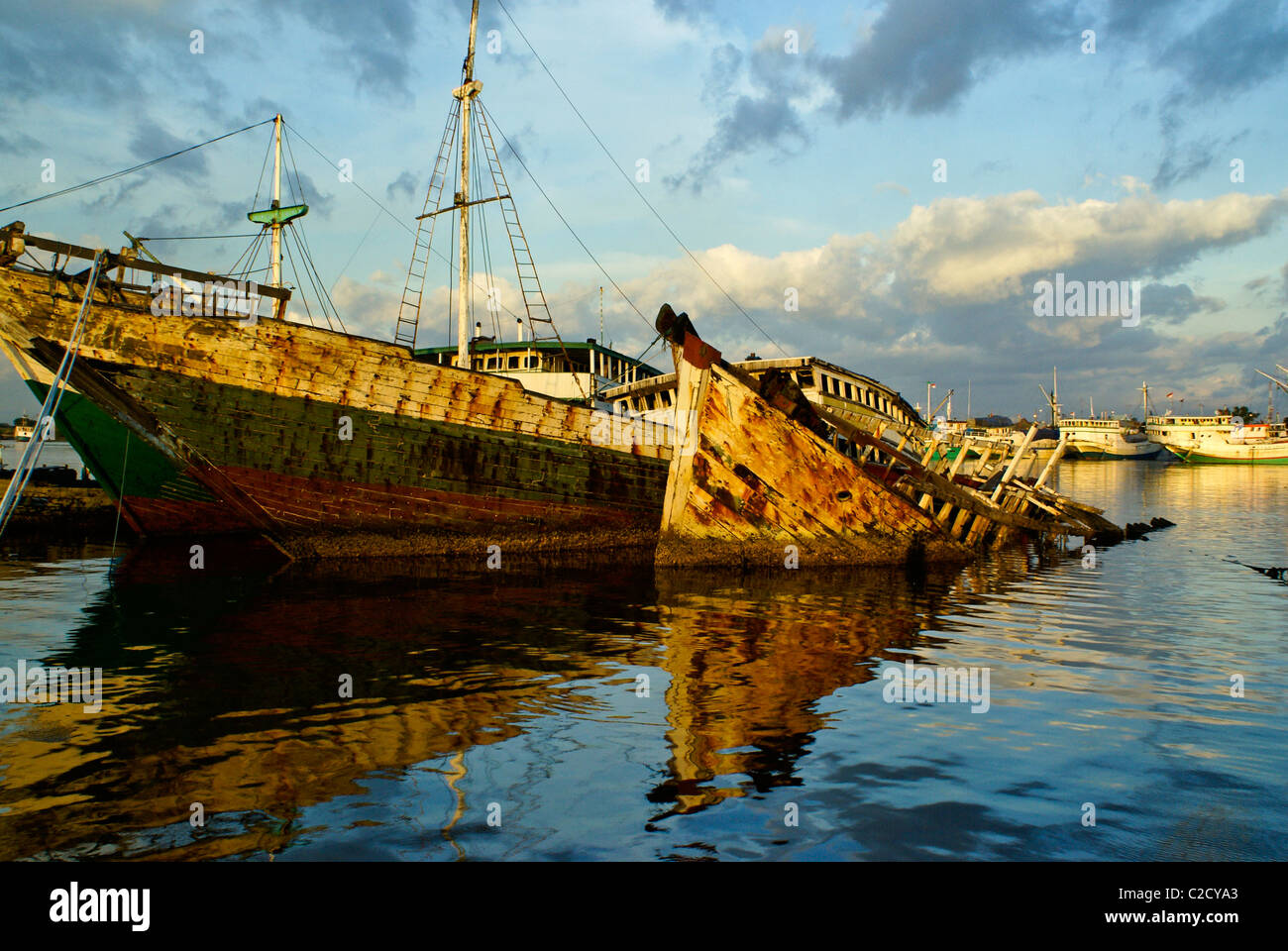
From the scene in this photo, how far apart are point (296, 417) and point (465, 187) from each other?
364 inches

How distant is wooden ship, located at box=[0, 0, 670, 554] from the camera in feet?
42.4

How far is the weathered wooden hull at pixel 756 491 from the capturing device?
13742mm

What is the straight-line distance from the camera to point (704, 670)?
7.11m

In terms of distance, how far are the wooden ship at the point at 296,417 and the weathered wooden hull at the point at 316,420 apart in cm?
2

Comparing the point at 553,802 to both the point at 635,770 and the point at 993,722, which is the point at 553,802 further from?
the point at 993,722

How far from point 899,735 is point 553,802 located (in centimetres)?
266
